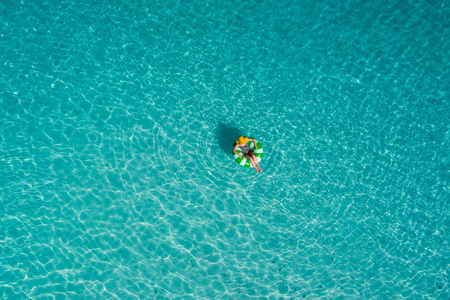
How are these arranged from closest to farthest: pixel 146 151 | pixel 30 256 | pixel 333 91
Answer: pixel 30 256 < pixel 146 151 < pixel 333 91

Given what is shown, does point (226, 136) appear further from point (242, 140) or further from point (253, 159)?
point (253, 159)

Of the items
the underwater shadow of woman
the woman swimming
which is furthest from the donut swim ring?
the underwater shadow of woman

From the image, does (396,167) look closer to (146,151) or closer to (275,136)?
(275,136)

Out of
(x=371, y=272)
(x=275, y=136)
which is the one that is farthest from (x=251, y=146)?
(x=371, y=272)

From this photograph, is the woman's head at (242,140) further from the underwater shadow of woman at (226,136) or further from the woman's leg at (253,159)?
the underwater shadow of woman at (226,136)

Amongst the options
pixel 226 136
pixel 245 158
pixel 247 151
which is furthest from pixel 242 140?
pixel 226 136

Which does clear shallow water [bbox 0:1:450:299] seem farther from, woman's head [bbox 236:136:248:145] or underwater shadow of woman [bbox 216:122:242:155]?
woman's head [bbox 236:136:248:145]

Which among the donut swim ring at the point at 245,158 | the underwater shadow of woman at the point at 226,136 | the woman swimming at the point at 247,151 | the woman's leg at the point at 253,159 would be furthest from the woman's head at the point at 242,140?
the underwater shadow of woman at the point at 226,136
